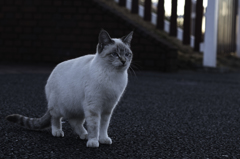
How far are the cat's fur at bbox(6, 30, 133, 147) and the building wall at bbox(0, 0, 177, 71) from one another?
516cm

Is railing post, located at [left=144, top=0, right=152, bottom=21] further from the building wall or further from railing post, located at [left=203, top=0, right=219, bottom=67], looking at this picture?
railing post, located at [left=203, top=0, right=219, bottom=67]

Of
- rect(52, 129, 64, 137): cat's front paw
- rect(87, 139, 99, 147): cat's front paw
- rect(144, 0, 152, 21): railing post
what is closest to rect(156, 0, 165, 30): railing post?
rect(144, 0, 152, 21): railing post

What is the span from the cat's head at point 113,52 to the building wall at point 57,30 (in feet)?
17.1

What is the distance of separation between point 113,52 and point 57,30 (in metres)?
6.04

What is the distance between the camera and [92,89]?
2408 millimetres

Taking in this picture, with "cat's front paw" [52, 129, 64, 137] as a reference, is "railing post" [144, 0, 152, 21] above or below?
above

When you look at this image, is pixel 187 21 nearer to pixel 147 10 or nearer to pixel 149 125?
pixel 147 10

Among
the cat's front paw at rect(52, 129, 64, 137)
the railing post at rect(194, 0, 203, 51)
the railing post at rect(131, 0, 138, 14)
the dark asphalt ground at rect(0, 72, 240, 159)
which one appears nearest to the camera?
the dark asphalt ground at rect(0, 72, 240, 159)

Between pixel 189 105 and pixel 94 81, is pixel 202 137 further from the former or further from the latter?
pixel 189 105

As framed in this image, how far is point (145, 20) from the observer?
8523mm

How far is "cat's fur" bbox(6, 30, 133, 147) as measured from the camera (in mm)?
A: 2416

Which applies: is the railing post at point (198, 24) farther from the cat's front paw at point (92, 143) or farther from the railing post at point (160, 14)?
the cat's front paw at point (92, 143)

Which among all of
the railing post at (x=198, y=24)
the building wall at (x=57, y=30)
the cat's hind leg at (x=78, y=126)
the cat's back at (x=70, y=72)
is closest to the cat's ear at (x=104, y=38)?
the cat's back at (x=70, y=72)

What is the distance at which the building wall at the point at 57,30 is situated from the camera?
25.7 ft
